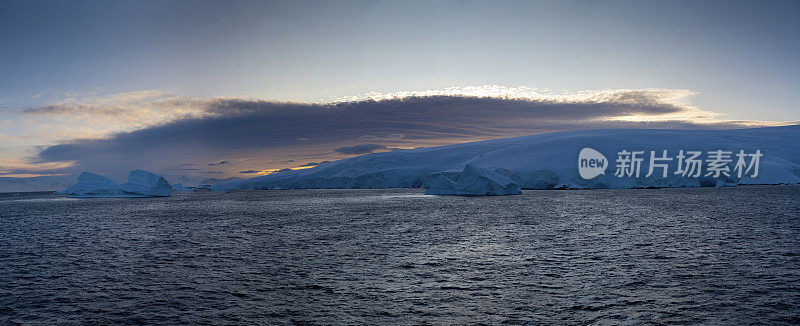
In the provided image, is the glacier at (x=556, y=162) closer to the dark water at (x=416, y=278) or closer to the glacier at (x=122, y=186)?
the glacier at (x=122, y=186)

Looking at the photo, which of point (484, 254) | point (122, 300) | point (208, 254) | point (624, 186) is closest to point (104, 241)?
point (208, 254)

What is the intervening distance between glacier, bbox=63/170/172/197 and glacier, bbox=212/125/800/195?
119ft

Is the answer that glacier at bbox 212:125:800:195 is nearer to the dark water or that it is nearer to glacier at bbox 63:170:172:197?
glacier at bbox 63:170:172:197

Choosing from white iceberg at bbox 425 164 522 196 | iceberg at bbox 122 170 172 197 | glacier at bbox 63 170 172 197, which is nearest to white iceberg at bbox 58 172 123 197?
glacier at bbox 63 170 172 197

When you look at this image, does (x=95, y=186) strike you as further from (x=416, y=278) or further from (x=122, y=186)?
(x=416, y=278)

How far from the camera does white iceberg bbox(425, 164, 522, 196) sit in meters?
63.2

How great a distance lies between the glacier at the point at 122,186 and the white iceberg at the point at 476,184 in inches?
1856

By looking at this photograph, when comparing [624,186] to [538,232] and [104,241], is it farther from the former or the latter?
[104,241]

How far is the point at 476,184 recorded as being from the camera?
6569 centimetres

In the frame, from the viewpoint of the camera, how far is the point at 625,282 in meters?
12.2

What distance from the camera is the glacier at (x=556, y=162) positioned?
267ft

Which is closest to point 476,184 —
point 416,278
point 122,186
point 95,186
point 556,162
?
point 556,162

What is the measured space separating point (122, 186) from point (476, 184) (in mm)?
59383

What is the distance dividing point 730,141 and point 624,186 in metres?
29.4
